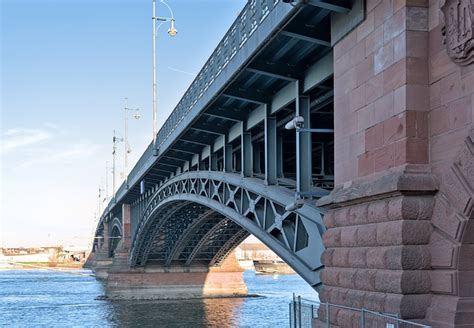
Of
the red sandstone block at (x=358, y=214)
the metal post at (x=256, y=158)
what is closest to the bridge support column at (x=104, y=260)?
the metal post at (x=256, y=158)

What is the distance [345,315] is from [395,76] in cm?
380

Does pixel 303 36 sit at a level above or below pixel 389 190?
above

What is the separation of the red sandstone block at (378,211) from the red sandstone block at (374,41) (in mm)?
2575

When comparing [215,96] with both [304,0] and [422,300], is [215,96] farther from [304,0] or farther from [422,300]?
[422,300]

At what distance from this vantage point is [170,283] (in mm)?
60406

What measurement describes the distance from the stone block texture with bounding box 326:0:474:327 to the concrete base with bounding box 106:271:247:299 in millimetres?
49306

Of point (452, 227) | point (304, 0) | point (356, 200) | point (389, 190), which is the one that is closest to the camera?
point (452, 227)

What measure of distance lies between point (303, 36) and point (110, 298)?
162ft

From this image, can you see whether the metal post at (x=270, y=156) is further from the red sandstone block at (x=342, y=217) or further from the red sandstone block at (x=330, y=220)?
the red sandstone block at (x=342, y=217)

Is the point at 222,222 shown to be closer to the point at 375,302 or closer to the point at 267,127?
the point at 267,127

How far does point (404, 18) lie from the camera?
1082 cm

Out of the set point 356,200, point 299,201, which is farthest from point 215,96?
point 356,200

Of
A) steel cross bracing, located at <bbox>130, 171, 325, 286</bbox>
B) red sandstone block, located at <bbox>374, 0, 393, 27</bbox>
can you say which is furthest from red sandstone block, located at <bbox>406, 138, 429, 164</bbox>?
steel cross bracing, located at <bbox>130, 171, 325, 286</bbox>

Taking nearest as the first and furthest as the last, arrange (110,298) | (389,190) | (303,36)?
(389,190) < (303,36) < (110,298)
